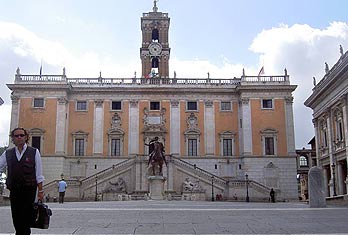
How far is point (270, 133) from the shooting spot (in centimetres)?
5162

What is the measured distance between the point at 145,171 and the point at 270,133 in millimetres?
14906

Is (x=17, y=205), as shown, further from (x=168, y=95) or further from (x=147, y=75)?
(x=147, y=75)

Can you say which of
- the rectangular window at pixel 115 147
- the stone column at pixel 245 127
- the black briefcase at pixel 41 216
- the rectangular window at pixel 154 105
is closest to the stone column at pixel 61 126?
the rectangular window at pixel 115 147

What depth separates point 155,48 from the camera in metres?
58.8

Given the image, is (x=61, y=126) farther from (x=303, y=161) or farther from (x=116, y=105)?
(x=303, y=161)

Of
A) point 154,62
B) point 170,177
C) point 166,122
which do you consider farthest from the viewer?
point 154,62

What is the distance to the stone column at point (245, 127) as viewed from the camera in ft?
167

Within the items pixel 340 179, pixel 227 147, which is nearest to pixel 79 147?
pixel 227 147

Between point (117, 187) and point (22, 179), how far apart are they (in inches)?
1556

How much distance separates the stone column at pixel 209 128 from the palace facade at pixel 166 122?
0.11 meters

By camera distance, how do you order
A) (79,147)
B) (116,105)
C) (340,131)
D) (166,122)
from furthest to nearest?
(116,105), (166,122), (79,147), (340,131)

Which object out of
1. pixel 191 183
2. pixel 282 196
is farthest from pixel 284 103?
pixel 191 183

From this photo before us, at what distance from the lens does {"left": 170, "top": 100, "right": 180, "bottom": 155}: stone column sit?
51653 millimetres

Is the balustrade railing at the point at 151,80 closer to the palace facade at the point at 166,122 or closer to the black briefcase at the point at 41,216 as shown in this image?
the palace facade at the point at 166,122
